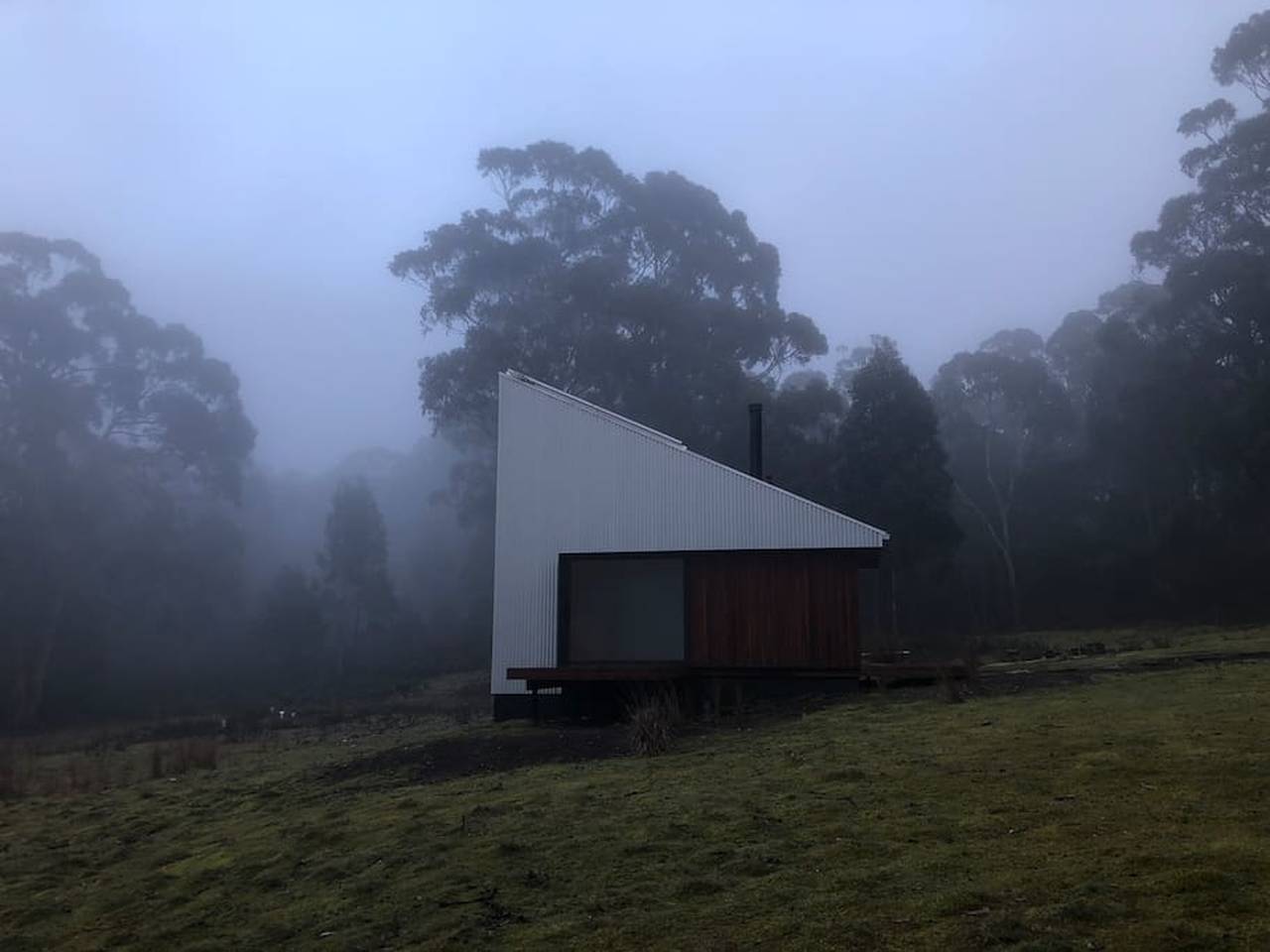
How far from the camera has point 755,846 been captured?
281 inches

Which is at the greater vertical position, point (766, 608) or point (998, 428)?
point (998, 428)

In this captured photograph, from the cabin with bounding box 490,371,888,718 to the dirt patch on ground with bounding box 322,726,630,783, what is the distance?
2.48 meters

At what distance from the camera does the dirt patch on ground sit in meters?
12.4

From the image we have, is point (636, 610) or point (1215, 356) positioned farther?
point (1215, 356)

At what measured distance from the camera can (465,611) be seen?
49.5 meters

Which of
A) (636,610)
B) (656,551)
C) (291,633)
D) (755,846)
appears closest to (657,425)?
(291,633)

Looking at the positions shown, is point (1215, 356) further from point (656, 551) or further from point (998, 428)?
point (656, 551)

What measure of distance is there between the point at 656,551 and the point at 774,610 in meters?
2.06

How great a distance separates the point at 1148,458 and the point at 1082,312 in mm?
13500

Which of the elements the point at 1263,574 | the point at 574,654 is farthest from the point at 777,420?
the point at 574,654

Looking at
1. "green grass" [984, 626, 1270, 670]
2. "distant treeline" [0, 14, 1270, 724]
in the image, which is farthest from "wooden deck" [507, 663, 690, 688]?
"distant treeline" [0, 14, 1270, 724]

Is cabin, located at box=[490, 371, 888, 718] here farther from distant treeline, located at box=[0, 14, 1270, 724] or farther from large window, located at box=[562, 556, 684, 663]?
distant treeline, located at box=[0, 14, 1270, 724]

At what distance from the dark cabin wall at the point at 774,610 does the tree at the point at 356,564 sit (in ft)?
99.1

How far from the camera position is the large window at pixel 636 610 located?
71.8 ft
